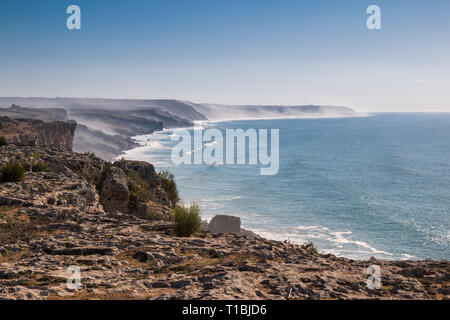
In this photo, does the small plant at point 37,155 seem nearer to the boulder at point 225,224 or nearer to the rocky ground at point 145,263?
the rocky ground at point 145,263

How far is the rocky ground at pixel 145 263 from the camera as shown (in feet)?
24.1

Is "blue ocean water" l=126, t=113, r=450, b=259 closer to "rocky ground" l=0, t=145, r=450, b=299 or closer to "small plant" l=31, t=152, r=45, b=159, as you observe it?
"small plant" l=31, t=152, r=45, b=159

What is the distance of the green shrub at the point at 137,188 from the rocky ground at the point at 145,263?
279 centimetres

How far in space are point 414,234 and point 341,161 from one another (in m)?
49.6

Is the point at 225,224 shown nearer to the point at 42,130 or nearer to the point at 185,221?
the point at 185,221

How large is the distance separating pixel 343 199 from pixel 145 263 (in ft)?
153

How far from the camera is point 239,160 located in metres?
90.8

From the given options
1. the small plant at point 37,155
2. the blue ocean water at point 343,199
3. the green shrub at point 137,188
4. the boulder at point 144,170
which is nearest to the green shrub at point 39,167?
the small plant at point 37,155

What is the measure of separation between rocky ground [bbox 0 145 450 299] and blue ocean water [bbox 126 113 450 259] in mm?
24115

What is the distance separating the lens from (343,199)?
172 feet

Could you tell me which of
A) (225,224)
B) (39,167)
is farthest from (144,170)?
(39,167)

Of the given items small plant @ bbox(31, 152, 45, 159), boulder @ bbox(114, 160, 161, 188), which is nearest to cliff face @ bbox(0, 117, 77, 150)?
boulder @ bbox(114, 160, 161, 188)

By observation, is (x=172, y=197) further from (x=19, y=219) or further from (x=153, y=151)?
(x=153, y=151)
